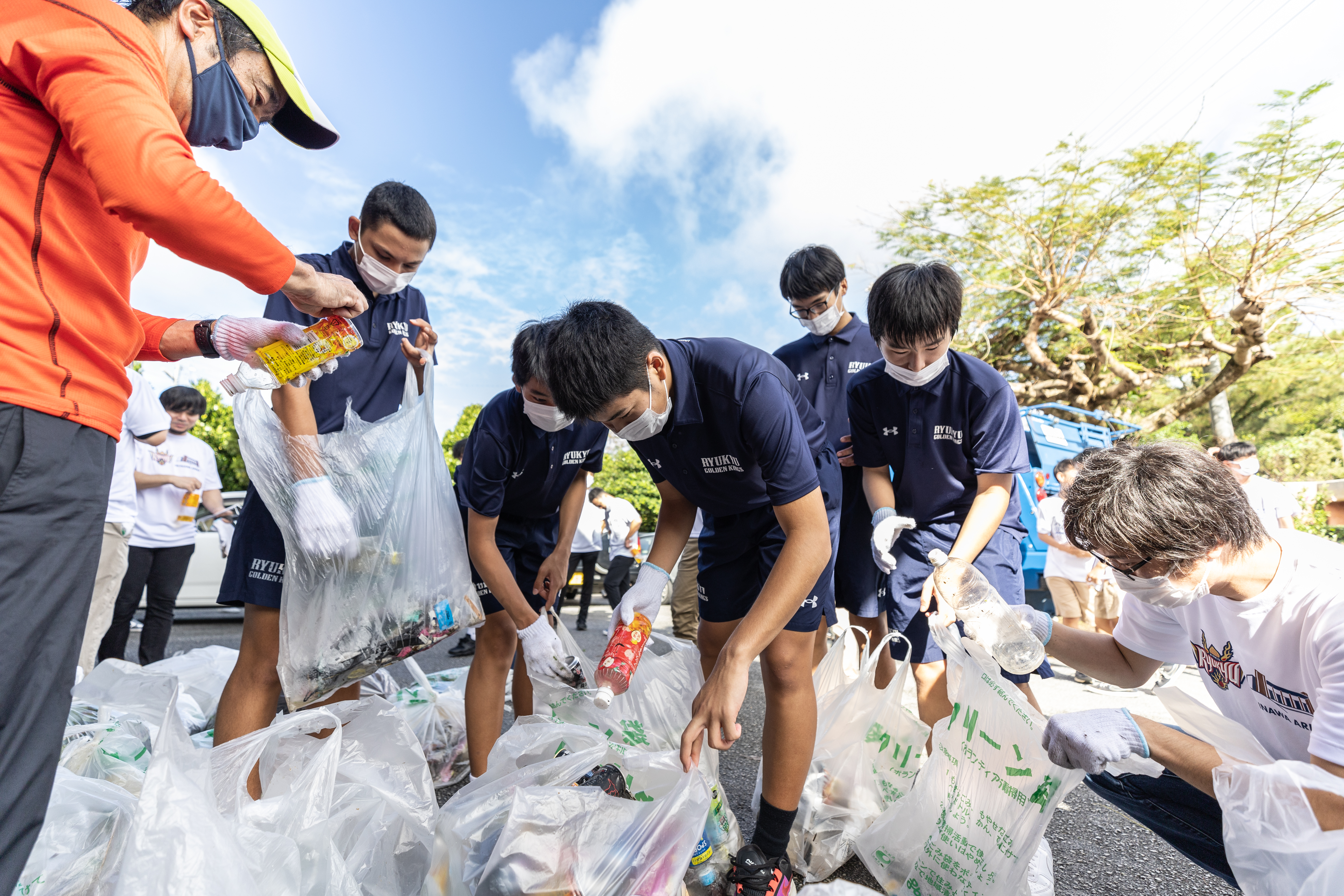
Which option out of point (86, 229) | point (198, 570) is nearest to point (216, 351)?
point (86, 229)

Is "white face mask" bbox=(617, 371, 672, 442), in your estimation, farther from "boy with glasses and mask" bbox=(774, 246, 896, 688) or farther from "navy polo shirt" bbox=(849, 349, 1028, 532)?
"boy with glasses and mask" bbox=(774, 246, 896, 688)

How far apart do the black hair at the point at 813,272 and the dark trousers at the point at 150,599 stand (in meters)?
3.68

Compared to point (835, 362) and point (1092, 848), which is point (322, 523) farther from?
point (1092, 848)

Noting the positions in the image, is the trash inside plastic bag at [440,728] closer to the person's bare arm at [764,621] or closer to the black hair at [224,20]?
the person's bare arm at [764,621]

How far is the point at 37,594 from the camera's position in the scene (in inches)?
35.7

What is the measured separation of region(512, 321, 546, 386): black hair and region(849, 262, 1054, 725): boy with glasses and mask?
3.75ft

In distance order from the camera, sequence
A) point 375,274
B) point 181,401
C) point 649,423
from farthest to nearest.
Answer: point 181,401 → point 375,274 → point 649,423

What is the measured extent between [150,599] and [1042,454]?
8.46 meters

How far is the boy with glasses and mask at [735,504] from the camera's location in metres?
1.57

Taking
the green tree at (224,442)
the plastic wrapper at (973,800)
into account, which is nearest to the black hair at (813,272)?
the plastic wrapper at (973,800)

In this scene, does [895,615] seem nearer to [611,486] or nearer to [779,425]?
[779,425]

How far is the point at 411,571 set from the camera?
6.42ft

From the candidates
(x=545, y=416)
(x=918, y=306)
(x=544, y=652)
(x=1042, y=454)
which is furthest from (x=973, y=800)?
(x=1042, y=454)

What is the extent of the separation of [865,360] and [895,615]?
118cm
